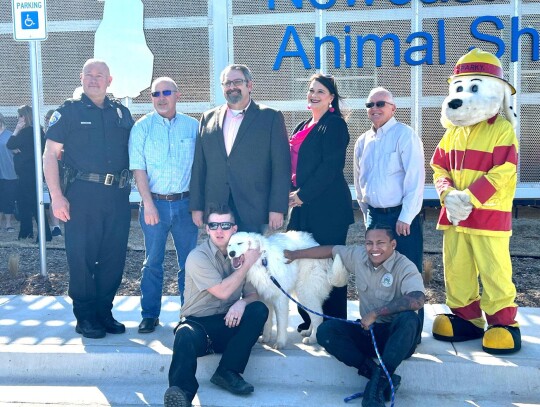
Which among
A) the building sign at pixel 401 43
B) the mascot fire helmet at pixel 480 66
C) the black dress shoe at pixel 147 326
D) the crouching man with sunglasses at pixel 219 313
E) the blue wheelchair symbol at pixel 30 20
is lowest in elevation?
the black dress shoe at pixel 147 326

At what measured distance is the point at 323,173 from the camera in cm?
474

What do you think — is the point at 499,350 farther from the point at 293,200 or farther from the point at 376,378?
the point at 293,200

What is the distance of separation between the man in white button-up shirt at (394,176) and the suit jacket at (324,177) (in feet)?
0.67

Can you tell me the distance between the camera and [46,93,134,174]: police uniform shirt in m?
4.91

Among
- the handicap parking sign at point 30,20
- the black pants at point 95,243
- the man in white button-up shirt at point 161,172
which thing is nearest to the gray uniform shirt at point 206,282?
the man in white button-up shirt at point 161,172

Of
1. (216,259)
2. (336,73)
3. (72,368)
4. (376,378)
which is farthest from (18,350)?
(336,73)

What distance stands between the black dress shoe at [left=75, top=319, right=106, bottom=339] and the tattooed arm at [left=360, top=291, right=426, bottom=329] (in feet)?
6.92

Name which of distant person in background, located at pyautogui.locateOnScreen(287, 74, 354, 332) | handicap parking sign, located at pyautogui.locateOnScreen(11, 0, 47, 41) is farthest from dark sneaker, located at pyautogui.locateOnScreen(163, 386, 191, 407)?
handicap parking sign, located at pyautogui.locateOnScreen(11, 0, 47, 41)

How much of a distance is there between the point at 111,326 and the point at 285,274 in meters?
1.57

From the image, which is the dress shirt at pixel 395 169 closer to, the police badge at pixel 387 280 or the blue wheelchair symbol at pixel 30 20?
the police badge at pixel 387 280

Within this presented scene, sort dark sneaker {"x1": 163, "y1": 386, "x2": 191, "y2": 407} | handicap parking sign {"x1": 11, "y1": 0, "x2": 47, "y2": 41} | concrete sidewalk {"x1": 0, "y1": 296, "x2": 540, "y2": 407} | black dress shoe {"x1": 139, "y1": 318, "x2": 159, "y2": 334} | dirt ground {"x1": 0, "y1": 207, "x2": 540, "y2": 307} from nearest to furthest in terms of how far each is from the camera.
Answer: dark sneaker {"x1": 163, "y1": 386, "x2": 191, "y2": 407} < concrete sidewalk {"x1": 0, "y1": 296, "x2": 540, "y2": 407} < black dress shoe {"x1": 139, "y1": 318, "x2": 159, "y2": 334} < handicap parking sign {"x1": 11, "y1": 0, "x2": 47, "y2": 41} < dirt ground {"x1": 0, "y1": 207, "x2": 540, "y2": 307}

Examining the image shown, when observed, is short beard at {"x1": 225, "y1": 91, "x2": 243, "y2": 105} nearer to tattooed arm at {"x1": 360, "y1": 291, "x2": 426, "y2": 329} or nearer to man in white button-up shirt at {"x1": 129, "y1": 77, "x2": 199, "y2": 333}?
man in white button-up shirt at {"x1": 129, "y1": 77, "x2": 199, "y2": 333}

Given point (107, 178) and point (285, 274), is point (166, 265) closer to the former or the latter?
point (107, 178)

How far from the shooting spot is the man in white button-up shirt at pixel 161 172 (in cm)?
502
